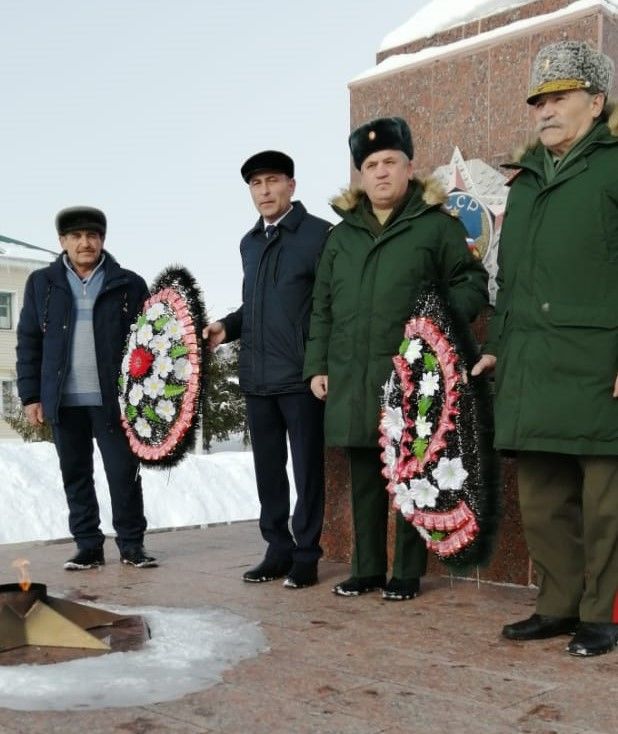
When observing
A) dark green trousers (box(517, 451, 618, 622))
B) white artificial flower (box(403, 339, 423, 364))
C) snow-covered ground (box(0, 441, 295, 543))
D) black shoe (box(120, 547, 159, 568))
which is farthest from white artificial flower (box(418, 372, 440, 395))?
snow-covered ground (box(0, 441, 295, 543))

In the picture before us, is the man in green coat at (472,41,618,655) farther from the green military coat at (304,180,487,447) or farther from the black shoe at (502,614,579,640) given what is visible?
the green military coat at (304,180,487,447)

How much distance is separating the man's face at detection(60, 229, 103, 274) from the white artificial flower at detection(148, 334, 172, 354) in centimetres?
60

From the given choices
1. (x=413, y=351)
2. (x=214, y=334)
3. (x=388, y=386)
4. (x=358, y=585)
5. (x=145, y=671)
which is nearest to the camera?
(x=145, y=671)

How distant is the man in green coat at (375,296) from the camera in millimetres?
3939

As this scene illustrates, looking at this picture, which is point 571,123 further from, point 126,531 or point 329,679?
point 126,531

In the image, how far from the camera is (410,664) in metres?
3.03

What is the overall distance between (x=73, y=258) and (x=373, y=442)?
2.00m

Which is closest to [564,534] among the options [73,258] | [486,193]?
[486,193]

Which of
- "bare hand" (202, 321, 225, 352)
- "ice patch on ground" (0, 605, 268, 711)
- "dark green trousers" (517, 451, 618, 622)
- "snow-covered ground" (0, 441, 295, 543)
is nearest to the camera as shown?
"ice patch on ground" (0, 605, 268, 711)

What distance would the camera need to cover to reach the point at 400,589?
4.01m

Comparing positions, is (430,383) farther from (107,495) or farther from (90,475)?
(107,495)

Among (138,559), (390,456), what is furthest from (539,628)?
(138,559)

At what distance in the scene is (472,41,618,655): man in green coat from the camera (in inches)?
124

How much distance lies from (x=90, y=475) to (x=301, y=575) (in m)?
1.43
